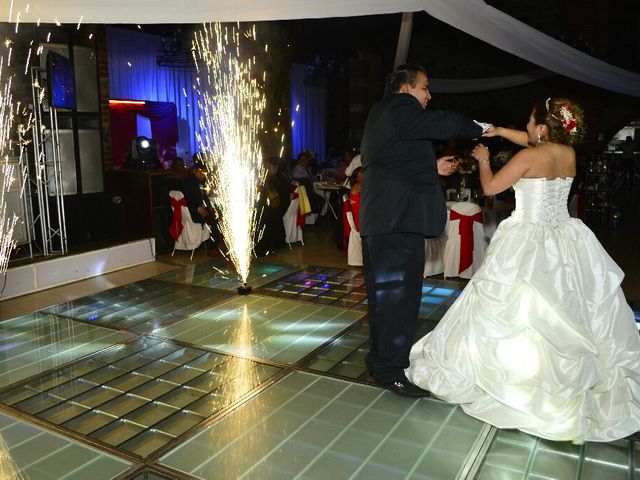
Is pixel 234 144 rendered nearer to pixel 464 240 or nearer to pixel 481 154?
pixel 464 240

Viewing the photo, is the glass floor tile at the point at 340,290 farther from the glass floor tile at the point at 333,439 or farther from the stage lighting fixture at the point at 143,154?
the stage lighting fixture at the point at 143,154

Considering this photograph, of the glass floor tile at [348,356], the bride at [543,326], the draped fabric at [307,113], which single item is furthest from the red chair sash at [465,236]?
the draped fabric at [307,113]

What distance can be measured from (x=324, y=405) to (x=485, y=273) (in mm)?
1055

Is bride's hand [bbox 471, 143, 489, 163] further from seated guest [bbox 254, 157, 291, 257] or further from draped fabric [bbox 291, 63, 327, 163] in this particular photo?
draped fabric [bbox 291, 63, 327, 163]

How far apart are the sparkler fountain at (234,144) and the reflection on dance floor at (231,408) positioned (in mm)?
1260

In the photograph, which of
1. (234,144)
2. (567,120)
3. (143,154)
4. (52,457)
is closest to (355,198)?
(234,144)

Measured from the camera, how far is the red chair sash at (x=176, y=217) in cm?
675

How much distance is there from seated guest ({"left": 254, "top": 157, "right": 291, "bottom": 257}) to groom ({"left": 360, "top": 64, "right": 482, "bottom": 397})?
3995 millimetres

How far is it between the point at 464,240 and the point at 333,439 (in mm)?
3268

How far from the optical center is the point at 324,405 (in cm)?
293

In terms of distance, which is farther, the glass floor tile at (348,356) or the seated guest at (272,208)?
the seated guest at (272,208)

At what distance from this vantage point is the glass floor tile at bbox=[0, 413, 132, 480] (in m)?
2.35

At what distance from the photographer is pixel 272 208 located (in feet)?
23.2

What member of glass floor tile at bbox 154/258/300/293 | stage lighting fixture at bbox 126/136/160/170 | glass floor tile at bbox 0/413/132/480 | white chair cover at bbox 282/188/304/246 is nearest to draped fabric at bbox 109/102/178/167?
stage lighting fixture at bbox 126/136/160/170
